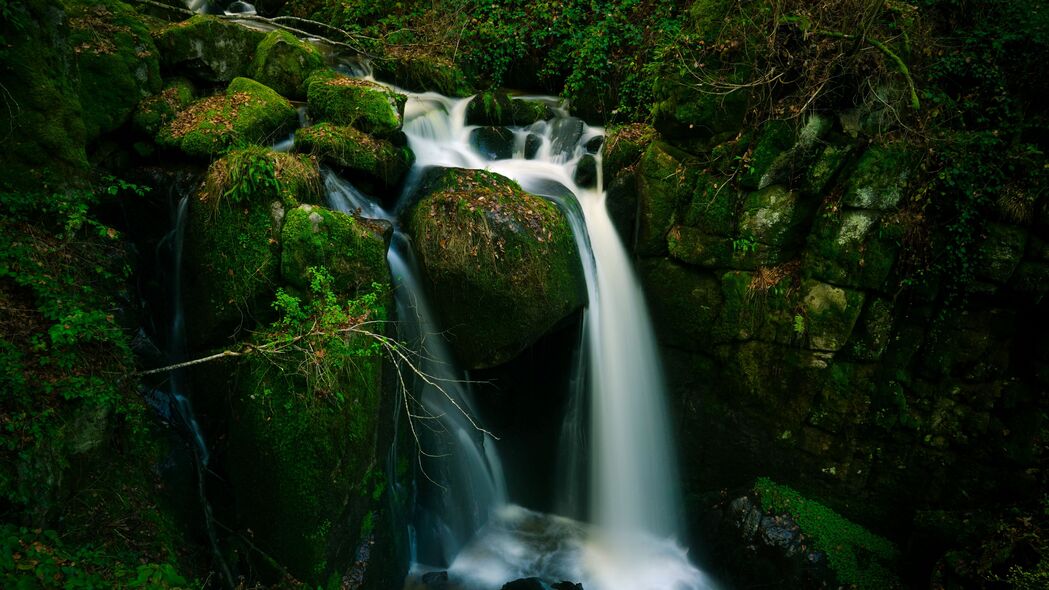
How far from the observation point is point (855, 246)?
554 cm

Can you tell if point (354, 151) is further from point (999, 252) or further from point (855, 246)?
point (999, 252)

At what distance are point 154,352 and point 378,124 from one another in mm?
3318

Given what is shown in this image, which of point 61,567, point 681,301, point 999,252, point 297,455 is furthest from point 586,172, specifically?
point 61,567

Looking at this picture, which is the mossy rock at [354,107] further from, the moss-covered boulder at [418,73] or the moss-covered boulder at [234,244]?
the moss-covered boulder at [418,73]

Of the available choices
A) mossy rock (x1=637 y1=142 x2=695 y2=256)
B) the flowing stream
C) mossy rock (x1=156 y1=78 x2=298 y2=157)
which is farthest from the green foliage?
mossy rock (x1=637 y1=142 x2=695 y2=256)

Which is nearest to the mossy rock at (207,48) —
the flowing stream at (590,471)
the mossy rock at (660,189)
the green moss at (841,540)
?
the flowing stream at (590,471)

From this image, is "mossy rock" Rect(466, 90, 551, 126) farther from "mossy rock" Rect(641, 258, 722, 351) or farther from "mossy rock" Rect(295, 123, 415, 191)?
"mossy rock" Rect(641, 258, 722, 351)

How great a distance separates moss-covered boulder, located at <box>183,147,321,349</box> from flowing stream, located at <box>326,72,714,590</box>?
49.2 inches

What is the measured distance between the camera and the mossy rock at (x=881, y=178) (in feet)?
17.5

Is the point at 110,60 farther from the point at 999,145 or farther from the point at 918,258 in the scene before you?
the point at 999,145

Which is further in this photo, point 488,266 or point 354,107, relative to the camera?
point 354,107

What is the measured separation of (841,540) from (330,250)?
6.11m

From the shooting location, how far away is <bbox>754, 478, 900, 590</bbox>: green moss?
546 cm

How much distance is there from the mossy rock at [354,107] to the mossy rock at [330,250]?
5.91 ft
